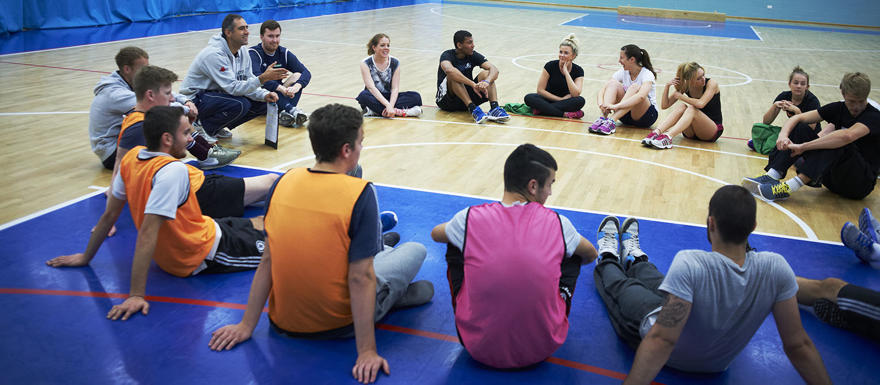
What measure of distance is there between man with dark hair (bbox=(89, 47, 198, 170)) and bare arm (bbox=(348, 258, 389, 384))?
284 centimetres

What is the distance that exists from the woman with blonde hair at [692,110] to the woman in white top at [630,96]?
307mm

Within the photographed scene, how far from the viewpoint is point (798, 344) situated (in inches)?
95.8

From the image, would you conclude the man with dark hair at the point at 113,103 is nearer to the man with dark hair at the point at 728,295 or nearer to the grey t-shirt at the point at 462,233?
the grey t-shirt at the point at 462,233

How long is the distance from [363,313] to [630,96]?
5692 millimetres

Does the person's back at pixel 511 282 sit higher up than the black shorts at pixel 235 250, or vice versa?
the person's back at pixel 511 282

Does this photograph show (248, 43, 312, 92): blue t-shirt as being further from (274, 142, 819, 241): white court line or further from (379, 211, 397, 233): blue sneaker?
(379, 211, 397, 233): blue sneaker

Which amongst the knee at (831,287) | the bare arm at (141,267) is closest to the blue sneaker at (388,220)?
the bare arm at (141,267)

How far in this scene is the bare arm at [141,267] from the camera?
3.05m

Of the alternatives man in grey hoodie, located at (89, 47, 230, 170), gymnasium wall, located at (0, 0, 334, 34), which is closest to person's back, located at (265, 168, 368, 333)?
man in grey hoodie, located at (89, 47, 230, 170)

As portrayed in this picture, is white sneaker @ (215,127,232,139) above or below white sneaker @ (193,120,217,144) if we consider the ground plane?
below

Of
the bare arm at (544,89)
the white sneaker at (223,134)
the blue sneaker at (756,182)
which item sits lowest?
the white sneaker at (223,134)

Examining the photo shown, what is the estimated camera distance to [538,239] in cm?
260

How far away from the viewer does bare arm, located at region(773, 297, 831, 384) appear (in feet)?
7.99

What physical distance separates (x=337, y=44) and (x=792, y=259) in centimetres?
1111
